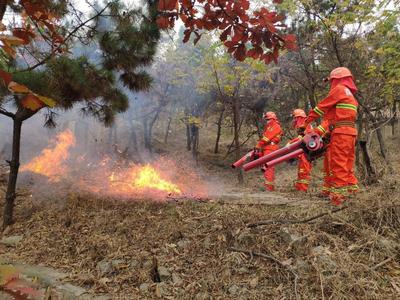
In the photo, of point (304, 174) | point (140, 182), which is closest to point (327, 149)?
point (304, 174)

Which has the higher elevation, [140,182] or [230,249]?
[140,182]

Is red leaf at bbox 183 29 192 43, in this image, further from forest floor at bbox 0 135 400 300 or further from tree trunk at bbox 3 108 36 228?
tree trunk at bbox 3 108 36 228

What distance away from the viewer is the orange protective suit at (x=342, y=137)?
206 inches

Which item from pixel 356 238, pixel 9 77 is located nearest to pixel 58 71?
pixel 9 77

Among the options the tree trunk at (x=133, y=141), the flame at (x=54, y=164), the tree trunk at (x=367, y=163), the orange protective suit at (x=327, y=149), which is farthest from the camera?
the tree trunk at (x=133, y=141)

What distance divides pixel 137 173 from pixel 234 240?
3492mm

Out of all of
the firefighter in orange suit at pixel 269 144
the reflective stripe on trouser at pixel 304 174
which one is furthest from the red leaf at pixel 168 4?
the firefighter in orange suit at pixel 269 144

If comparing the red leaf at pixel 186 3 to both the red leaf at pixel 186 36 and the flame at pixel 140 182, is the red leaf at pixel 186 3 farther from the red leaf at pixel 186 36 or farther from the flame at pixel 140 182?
the flame at pixel 140 182

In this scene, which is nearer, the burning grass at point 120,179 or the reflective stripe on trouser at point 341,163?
the reflective stripe on trouser at point 341,163

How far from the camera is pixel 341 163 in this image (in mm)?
5262

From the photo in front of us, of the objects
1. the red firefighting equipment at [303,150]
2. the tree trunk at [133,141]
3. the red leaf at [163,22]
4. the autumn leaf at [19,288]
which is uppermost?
the tree trunk at [133,141]

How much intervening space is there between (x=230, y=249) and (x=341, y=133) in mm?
2611

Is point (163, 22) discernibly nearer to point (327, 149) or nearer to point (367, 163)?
point (327, 149)

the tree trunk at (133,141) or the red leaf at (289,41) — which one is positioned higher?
the tree trunk at (133,141)
